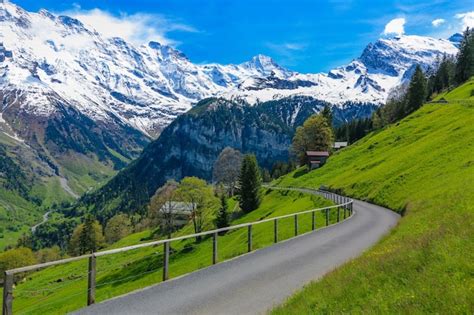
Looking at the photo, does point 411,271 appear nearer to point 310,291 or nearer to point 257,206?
point 310,291

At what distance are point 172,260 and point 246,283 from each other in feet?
154

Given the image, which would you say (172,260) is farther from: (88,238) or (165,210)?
(88,238)

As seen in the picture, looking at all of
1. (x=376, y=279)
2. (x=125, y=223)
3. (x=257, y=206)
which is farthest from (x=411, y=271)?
(x=125, y=223)

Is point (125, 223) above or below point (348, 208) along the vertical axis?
below

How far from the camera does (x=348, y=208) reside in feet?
145

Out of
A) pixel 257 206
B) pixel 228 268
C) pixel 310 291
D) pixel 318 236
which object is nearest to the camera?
pixel 310 291

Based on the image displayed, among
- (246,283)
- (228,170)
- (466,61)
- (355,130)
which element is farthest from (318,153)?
(246,283)

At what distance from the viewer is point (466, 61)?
14100cm

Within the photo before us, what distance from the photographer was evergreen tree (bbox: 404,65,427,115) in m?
125

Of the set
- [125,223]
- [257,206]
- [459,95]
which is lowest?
[125,223]

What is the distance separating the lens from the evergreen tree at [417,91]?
A: 125 meters

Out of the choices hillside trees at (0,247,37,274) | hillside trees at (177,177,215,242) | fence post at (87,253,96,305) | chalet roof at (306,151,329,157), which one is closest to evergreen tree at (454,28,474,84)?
chalet roof at (306,151,329,157)

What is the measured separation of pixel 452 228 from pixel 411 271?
14.5ft

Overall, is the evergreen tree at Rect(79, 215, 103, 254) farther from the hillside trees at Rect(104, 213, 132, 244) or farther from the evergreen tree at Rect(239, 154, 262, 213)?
the evergreen tree at Rect(239, 154, 262, 213)
